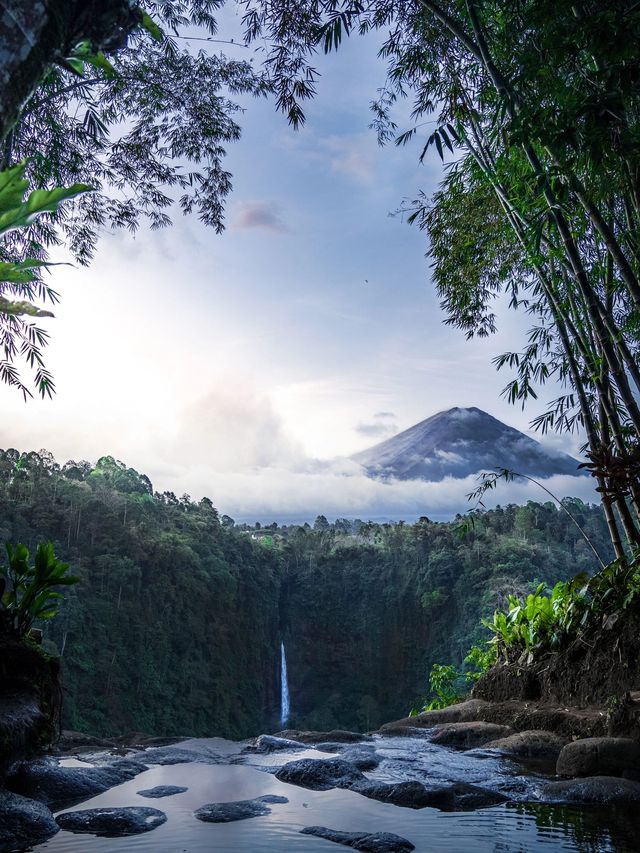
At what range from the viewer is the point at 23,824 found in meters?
1.75

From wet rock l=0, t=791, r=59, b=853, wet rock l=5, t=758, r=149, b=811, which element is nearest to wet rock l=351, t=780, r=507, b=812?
wet rock l=5, t=758, r=149, b=811

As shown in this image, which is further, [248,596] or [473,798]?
[248,596]

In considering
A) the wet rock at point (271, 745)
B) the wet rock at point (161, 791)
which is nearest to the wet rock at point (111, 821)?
the wet rock at point (161, 791)

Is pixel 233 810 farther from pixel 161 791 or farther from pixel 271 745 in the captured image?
pixel 271 745

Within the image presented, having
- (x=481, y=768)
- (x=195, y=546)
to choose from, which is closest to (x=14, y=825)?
(x=481, y=768)

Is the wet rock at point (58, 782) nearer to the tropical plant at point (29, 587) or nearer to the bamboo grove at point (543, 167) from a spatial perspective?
the tropical plant at point (29, 587)

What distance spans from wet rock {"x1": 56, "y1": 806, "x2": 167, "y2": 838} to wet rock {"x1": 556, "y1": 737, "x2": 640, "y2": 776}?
1702 mm

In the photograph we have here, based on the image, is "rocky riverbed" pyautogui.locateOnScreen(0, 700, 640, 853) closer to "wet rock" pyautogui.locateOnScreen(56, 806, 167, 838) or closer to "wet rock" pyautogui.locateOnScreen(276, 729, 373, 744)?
"wet rock" pyautogui.locateOnScreen(56, 806, 167, 838)

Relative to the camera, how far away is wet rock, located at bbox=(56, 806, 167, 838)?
71.2 inches

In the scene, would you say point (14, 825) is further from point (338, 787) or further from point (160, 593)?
point (160, 593)

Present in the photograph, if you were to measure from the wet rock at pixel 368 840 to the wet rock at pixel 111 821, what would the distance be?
481 millimetres

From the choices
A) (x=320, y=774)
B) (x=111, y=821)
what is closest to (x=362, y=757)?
(x=320, y=774)

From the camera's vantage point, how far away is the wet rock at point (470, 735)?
12.0 ft

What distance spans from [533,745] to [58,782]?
7.59 feet
